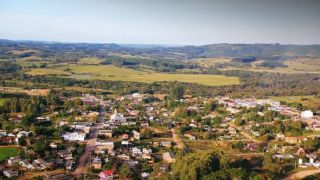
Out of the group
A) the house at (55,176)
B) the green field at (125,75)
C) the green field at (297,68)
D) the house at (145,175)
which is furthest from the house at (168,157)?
the green field at (297,68)

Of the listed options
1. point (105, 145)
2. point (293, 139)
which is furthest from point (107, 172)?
point (293, 139)

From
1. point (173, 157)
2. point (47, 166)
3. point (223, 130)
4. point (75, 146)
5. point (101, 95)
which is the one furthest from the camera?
point (101, 95)

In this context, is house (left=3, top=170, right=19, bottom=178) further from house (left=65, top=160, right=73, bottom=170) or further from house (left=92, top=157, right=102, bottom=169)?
house (left=92, top=157, right=102, bottom=169)

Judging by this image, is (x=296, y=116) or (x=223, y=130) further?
(x=296, y=116)

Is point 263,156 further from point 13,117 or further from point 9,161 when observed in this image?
point 13,117

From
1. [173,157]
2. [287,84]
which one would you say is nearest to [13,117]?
[173,157]

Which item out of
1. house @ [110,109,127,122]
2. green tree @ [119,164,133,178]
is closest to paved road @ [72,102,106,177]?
house @ [110,109,127,122]
